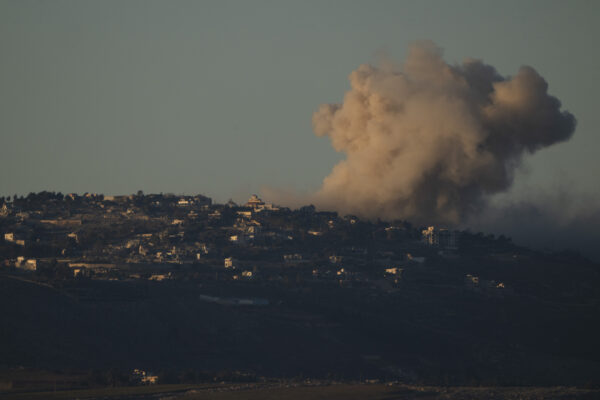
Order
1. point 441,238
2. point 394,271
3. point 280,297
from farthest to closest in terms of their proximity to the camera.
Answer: point 441,238, point 394,271, point 280,297

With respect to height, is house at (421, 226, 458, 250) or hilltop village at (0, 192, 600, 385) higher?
house at (421, 226, 458, 250)

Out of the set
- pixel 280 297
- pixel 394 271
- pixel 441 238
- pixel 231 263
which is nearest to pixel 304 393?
pixel 280 297

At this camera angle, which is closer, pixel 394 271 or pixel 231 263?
pixel 394 271

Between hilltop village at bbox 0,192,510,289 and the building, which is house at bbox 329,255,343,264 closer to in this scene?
hilltop village at bbox 0,192,510,289

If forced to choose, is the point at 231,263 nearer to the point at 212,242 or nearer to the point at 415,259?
the point at 212,242

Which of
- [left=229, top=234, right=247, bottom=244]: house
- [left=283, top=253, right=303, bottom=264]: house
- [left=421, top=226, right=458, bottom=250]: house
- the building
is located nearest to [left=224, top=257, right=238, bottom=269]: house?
the building

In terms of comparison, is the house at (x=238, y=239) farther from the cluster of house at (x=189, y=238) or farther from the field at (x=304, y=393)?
the field at (x=304, y=393)

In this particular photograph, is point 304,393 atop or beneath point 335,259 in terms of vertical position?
beneath

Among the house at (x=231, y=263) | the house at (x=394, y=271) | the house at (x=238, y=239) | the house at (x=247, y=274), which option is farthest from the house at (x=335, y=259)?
the house at (x=247, y=274)

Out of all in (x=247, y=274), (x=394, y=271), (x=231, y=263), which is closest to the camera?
(x=247, y=274)
